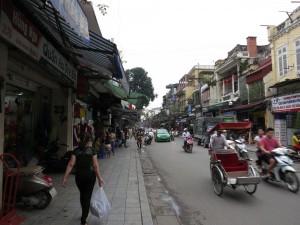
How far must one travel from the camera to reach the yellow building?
19.4 m

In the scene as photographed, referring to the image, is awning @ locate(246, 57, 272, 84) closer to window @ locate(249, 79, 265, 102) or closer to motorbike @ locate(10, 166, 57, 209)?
window @ locate(249, 79, 265, 102)

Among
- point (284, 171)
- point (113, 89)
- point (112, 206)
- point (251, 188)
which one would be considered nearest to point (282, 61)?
point (113, 89)

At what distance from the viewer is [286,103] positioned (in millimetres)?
19734

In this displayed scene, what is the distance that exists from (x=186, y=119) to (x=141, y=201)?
5018cm

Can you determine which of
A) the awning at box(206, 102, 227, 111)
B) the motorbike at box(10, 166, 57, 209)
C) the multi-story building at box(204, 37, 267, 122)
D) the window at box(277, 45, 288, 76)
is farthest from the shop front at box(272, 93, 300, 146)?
the motorbike at box(10, 166, 57, 209)

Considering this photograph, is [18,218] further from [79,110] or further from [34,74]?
[79,110]

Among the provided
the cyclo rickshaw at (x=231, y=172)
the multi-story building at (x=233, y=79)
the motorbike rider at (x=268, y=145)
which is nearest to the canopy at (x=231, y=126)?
the cyclo rickshaw at (x=231, y=172)

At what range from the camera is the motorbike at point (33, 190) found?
5727 mm

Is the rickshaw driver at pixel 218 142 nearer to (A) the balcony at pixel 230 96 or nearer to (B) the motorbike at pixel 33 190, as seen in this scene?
(B) the motorbike at pixel 33 190

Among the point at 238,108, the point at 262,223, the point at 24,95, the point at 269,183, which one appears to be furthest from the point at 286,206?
the point at 238,108

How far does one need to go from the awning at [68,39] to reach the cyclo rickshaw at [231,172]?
3724mm

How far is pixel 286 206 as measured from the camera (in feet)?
20.9

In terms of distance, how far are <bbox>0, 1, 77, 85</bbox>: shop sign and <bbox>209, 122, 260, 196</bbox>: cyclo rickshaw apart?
4843 millimetres

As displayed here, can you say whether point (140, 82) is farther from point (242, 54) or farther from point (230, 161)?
point (230, 161)
